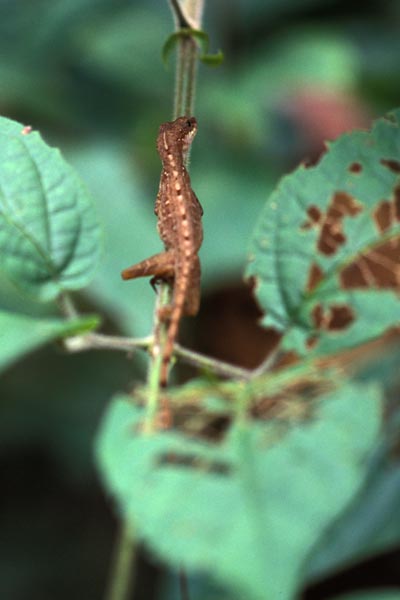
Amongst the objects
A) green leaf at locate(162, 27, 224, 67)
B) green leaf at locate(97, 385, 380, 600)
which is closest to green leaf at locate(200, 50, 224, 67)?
green leaf at locate(162, 27, 224, 67)

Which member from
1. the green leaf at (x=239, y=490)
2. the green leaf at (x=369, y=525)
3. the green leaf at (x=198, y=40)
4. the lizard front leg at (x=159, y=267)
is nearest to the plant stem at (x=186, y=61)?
the green leaf at (x=198, y=40)

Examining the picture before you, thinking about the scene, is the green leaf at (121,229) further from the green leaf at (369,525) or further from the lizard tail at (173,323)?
the lizard tail at (173,323)

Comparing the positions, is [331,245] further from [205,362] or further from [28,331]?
[28,331]

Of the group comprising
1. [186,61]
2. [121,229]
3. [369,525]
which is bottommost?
[369,525]

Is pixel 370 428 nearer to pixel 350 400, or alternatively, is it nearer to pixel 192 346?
pixel 350 400

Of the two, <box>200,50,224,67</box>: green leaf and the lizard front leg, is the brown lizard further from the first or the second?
<box>200,50,224,67</box>: green leaf

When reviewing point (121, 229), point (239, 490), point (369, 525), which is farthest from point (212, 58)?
point (121, 229)

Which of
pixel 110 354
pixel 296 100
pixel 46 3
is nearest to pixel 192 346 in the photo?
pixel 110 354
